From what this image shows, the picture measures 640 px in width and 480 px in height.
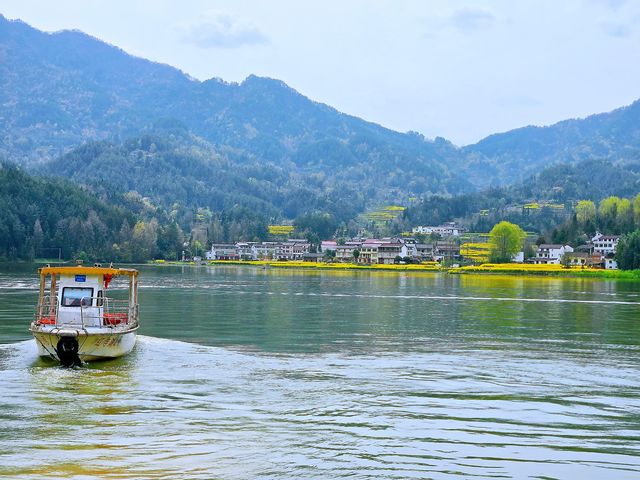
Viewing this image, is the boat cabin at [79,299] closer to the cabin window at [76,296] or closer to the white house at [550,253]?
the cabin window at [76,296]

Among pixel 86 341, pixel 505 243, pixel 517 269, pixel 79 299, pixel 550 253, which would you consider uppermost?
pixel 505 243

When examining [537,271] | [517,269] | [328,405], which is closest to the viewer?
[328,405]

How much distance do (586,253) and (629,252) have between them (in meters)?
44.7

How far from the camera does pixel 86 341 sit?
101ft

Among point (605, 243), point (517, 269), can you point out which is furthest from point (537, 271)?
point (605, 243)

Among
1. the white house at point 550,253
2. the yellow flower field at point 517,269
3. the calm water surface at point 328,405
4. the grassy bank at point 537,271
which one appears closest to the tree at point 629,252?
the grassy bank at point 537,271

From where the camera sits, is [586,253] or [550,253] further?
[550,253]

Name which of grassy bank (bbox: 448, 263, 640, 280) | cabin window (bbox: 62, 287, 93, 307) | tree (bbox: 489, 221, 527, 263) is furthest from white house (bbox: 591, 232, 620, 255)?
cabin window (bbox: 62, 287, 93, 307)

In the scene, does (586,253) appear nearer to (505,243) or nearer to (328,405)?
(505,243)

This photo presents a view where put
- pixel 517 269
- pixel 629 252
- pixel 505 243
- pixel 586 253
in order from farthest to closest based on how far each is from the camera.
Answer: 1. pixel 505 243
2. pixel 586 253
3. pixel 517 269
4. pixel 629 252

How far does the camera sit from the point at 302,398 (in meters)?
25.5

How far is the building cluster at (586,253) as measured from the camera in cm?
16786

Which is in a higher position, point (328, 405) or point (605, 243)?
point (605, 243)

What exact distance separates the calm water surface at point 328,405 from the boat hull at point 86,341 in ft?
1.58
